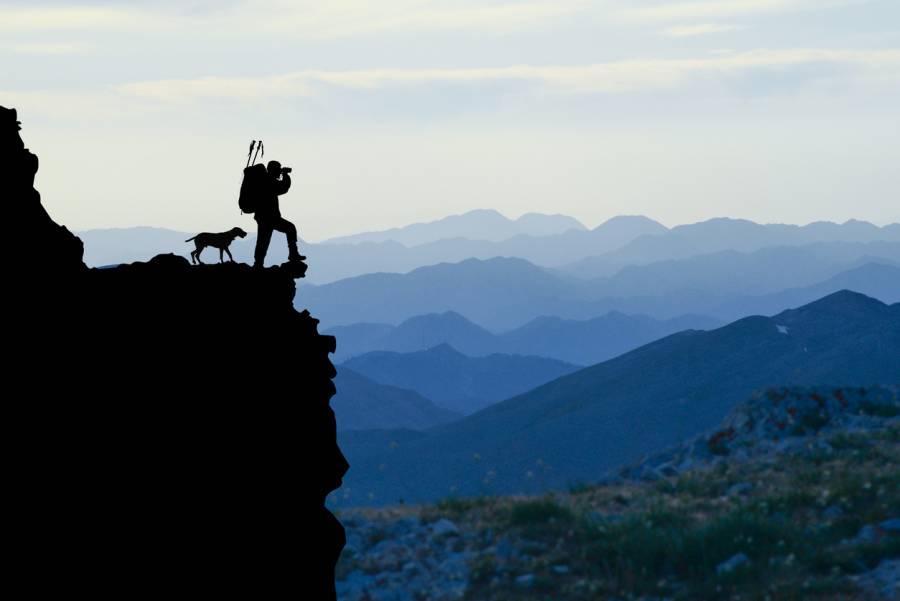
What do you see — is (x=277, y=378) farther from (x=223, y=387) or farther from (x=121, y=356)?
(x=121, y=356)

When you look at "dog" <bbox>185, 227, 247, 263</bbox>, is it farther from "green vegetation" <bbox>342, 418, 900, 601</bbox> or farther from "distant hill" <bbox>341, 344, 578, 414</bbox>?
"distant hill" <bbox>341, 344, 578, 414</bbox>

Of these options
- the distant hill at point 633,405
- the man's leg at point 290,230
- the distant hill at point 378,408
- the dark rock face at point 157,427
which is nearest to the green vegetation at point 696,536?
the man's leg at point 290,230

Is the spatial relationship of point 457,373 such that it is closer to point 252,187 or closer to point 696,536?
point 696,536

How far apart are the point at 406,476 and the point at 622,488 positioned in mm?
28661

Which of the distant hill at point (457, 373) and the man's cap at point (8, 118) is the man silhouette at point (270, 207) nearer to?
the man's cap at point (8, 118)

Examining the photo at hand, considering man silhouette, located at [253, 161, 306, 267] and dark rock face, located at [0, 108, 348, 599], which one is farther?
man silhouette, located at [253, 161, 306, 267]

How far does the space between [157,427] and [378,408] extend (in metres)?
90.9

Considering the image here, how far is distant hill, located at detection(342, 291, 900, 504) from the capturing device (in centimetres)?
5716

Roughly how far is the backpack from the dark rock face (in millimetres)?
675

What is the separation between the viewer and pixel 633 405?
64000 millimetres

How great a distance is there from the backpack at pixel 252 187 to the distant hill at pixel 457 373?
5419 inches

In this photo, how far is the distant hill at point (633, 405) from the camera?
57.2 meters

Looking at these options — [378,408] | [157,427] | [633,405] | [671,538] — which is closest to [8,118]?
[157,427]

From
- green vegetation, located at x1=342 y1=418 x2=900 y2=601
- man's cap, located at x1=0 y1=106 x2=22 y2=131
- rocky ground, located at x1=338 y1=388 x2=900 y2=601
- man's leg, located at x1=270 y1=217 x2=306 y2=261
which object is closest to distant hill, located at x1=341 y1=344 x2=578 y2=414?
rocky ground, located at x1=338 y1=388 x2=900 y2=601
